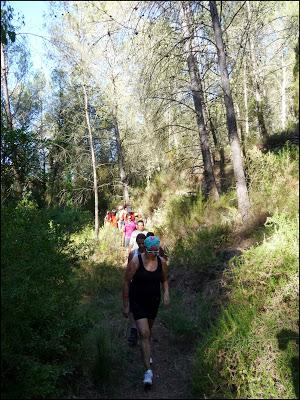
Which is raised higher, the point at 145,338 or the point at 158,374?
the point at 145,338

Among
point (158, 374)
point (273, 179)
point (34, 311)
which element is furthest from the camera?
point (273, 179)

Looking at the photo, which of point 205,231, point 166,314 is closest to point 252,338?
point 166,314

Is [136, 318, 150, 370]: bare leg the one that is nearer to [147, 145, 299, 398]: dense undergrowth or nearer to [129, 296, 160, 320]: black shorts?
[129, 296, 160, 320]: black shorts

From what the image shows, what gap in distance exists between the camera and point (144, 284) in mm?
5445

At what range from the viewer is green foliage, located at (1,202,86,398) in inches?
152

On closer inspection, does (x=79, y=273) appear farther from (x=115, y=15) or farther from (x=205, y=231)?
(x=115, y=15)

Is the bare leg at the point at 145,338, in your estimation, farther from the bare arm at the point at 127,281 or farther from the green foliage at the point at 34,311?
the green foliage at the point at 34,311

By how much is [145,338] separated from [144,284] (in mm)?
653

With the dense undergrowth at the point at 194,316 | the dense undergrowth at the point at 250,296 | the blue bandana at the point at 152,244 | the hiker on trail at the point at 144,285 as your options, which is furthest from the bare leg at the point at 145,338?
the blue bandana at the point at 152,244

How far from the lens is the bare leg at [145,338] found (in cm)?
510

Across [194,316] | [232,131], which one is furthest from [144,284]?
[232,131]

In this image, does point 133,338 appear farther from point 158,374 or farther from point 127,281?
point 127,281

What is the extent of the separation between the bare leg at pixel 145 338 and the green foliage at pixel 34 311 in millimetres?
699

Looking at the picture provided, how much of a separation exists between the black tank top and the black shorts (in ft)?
0.20
